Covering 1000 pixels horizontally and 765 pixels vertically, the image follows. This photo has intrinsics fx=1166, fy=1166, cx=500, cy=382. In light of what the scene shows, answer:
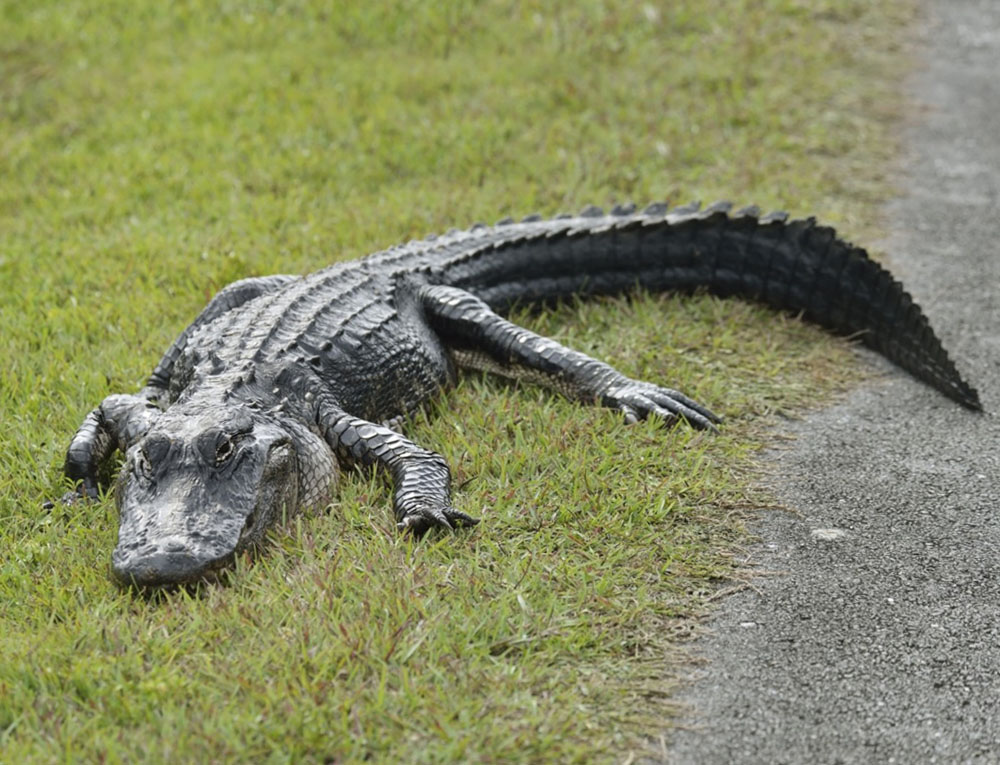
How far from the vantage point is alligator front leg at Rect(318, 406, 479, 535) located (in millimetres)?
3859

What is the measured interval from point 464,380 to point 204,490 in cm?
171

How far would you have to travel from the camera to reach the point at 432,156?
7734 millimetres

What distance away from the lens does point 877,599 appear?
3602 mm

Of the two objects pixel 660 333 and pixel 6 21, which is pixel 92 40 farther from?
pixel 660 333

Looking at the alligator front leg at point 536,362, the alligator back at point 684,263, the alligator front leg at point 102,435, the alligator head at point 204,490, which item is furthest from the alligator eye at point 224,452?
the alligator back at point 684,263

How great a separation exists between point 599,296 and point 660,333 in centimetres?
45

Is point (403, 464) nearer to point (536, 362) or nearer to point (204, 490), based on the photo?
point (204, 490)

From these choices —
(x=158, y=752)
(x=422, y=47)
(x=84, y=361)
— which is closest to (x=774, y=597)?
(x=158, y=752)

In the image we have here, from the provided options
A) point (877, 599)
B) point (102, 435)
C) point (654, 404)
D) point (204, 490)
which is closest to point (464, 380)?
point (654, 404)

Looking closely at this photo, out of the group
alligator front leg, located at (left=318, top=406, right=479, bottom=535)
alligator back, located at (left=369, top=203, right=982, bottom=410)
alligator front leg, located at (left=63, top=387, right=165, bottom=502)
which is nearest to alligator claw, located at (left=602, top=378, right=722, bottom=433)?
alligator front leg, located at (left=318, top=406, right=479, bottom=535)

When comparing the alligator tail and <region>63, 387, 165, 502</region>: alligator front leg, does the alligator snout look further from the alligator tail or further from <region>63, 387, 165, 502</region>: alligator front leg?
the alligator tail

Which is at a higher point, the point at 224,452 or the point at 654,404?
the point at 224,452

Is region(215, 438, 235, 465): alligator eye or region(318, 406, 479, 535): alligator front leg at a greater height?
region(215, 438, 235, 465): alligator eye

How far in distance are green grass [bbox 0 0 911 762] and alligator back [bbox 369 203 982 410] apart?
0.50ft
